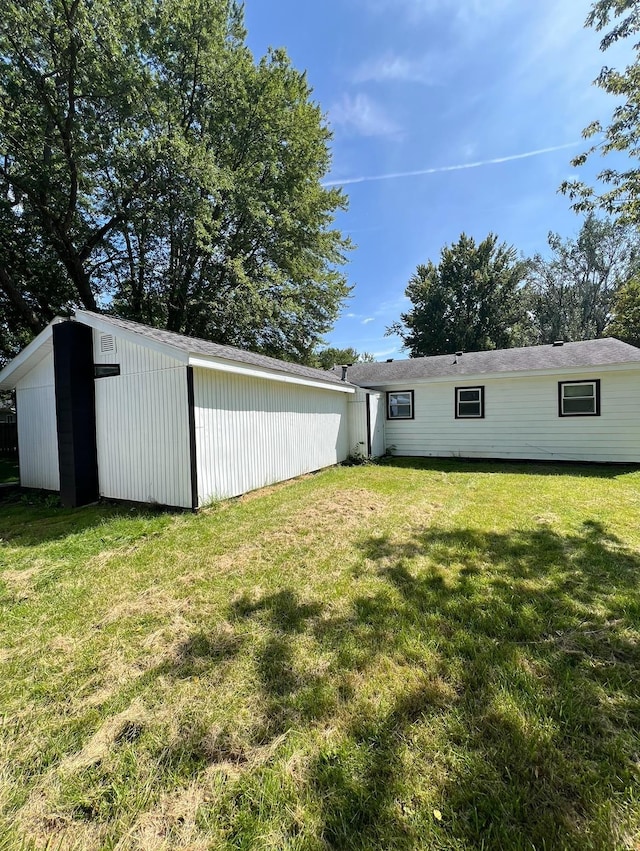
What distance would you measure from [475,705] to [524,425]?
10.2m

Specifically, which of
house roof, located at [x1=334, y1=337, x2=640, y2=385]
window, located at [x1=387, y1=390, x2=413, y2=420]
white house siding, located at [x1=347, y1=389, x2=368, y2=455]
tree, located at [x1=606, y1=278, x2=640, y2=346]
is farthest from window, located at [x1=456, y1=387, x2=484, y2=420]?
tree, located at [x1=606, y1=278, x2=640, y2=346]

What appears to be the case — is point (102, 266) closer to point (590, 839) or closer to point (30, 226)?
point (30, 226)

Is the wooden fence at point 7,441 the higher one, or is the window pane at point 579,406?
the window pane at point 579,406

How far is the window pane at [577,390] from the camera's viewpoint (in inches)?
384

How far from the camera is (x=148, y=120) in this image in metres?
12.4

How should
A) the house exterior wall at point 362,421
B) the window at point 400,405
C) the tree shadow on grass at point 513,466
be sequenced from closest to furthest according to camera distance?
the tree shadow on grass at point 513,466
the house exterior wall at point 362,421
the window at point 400,405

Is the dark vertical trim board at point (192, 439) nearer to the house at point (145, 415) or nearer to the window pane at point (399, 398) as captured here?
the house at point (145, 415)

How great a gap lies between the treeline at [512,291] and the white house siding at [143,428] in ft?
79.3

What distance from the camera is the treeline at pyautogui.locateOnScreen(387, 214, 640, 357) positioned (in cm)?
2595

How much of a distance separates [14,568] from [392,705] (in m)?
4.42

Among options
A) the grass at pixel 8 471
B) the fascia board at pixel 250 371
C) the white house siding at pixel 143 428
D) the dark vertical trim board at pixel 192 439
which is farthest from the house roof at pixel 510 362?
the grass at pixel 8 471

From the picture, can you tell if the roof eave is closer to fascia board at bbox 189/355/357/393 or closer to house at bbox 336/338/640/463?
fascia board at bbox 189/355/357/393

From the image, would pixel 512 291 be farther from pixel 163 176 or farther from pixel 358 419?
pixel 163 176

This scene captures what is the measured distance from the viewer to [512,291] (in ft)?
85.7
